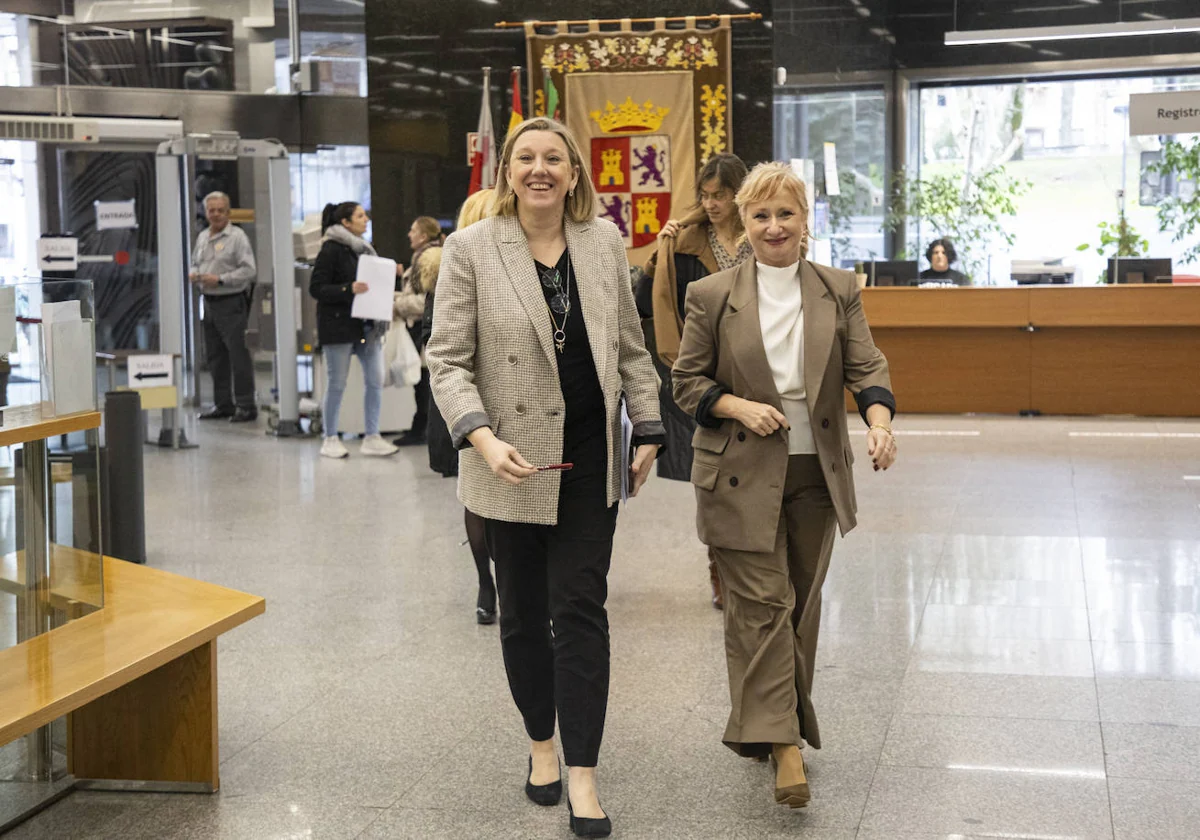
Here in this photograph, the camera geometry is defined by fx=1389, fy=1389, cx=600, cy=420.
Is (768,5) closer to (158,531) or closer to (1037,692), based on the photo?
(158,531)

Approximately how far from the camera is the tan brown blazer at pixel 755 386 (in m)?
3.17

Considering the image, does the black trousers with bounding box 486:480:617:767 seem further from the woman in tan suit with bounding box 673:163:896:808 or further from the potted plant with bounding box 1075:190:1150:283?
the potted plant with bounding box 1075:190:1150:283

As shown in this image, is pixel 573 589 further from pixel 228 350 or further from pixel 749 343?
pixel 228 350

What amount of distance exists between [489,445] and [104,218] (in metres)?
8.91

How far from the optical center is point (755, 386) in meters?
3.20

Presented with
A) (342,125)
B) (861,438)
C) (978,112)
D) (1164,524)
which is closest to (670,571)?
(1164,524)

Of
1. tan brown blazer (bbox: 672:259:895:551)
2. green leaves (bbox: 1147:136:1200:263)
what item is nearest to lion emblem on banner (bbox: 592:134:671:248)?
green leaves (bbox: 1147:136:1200:263)

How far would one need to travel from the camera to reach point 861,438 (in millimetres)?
9570

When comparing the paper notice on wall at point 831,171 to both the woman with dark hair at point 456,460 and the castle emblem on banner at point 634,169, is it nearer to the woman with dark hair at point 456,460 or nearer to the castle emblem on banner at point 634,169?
the castle emblem on banner at point 634,169

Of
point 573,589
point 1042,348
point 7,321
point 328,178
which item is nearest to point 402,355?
point 328,178

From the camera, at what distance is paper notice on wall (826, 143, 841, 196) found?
11.5 meters

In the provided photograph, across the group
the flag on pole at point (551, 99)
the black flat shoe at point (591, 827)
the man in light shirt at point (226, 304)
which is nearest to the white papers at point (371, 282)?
the flag on pole at point (551, 99)

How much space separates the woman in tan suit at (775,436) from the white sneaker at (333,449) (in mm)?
5843

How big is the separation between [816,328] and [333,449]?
6120 millimetres
